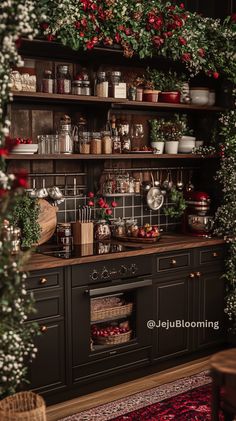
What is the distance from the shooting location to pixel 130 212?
522cm

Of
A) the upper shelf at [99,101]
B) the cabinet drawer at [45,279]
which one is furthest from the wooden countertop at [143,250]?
the upper shelf at [99,101]

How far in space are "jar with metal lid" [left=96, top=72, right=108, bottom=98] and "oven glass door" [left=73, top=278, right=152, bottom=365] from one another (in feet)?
4.46

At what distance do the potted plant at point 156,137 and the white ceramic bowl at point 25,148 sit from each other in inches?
49.7

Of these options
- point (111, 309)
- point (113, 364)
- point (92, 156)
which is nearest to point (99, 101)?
point (92, 156)

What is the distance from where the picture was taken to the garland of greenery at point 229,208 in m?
5.14

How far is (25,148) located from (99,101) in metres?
0.68

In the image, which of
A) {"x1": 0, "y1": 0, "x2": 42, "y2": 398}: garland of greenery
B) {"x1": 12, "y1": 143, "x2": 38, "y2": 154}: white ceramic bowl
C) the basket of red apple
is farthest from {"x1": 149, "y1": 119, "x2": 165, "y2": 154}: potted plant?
{"x1": 0, "y1": 0, "x2": 42, "y2": 398}: garland of greenery

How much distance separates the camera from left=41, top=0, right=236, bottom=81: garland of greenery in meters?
4.01

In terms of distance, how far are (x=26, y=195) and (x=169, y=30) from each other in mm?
1601

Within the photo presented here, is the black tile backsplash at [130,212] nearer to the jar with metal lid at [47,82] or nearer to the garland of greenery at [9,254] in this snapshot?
the jar with metal lid at [47,82]

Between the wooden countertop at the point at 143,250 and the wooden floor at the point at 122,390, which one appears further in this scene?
the wooden floor at the point at 122,390

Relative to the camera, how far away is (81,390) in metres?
4.27

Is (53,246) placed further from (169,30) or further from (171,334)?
(169,30)

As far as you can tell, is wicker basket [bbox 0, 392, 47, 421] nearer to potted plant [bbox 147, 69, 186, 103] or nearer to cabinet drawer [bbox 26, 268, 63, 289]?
cabinet drawer [bbox 26, 268, 63, 289]
